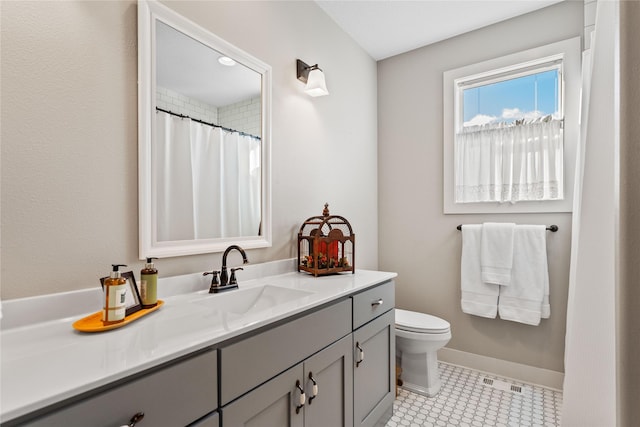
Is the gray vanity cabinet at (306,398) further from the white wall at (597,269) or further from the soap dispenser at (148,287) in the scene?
the white wall at (597,269)

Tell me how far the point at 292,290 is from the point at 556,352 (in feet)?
6.45

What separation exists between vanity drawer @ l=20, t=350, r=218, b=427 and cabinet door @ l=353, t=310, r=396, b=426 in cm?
82

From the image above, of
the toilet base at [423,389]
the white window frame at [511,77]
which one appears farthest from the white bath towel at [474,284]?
the toilet base at [423,389]

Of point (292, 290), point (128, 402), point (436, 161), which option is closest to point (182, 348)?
point (128, 402)

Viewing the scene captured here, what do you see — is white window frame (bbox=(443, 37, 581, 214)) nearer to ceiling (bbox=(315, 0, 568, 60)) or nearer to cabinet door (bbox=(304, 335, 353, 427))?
ceiling (bbox=(315, 0, 568, 60))

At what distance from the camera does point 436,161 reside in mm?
2660

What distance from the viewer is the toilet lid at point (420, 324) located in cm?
205

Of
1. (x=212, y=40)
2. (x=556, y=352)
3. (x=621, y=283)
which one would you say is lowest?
(x=556, y=352)

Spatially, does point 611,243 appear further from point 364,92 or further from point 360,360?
point 364,92

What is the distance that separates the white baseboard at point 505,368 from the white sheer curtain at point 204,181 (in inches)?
77.0

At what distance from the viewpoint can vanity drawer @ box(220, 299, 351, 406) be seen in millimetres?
916

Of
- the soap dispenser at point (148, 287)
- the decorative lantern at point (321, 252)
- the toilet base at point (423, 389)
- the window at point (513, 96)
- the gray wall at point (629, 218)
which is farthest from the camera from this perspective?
→ the window at point (513, 96)

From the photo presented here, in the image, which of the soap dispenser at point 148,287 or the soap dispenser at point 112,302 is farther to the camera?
the soap dispenser at point 148,287

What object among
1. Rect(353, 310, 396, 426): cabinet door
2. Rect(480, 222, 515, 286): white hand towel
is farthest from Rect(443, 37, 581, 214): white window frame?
Rect(353, 310, 396, 426): cabinet door
